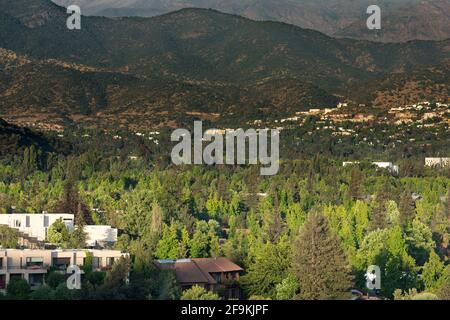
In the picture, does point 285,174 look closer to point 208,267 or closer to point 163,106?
point 208,267

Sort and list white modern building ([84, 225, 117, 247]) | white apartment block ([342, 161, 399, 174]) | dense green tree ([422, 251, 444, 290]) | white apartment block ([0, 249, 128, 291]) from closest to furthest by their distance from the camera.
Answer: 1. white apartment block ([0, 249, 128, 291])
2. dense green tree ([422, 251, 444, 290])
3. white modern building ([84, 225, 117, 247])
4. white apartment block ([342, 161, 399, 174])

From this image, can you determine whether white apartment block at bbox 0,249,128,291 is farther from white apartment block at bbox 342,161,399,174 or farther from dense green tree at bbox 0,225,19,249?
white apartment block at bbox 342,161,399,174

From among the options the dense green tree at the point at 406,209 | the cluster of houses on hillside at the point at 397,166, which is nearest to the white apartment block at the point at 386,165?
the cluster of houses on hillside at the point at 397,166

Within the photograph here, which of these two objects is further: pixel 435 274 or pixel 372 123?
pixel 372 123

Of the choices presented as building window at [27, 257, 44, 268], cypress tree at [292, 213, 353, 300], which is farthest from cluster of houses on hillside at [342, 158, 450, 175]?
building window at [27, 257, 44, 268]

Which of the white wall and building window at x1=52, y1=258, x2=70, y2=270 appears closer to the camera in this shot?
building window at x1=52, y1=258, x2=70, y2=270
